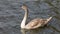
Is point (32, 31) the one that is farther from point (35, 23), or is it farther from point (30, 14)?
point (30, 14)

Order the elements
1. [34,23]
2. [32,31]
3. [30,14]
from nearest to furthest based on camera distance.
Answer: [32,31] → [34,23] → [30,14]

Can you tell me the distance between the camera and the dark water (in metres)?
12.7

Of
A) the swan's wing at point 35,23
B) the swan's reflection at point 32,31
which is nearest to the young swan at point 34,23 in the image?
the swan's wing at point 35,23

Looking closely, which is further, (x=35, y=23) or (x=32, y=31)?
(x=35, y=23)

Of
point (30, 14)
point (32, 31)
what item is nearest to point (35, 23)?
point (32, 31)

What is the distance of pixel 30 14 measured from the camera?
14289mm

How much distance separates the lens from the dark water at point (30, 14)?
41.6ft

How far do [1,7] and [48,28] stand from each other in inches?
122

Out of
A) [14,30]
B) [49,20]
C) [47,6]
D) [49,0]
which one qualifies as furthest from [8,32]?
[49,0]

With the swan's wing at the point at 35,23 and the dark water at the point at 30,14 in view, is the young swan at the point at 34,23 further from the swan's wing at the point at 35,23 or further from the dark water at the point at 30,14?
the dark water at the point at 30,14

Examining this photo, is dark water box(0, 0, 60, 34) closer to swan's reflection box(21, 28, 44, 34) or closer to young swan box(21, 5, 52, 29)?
swan's reflection box(21, 28, 44, 34)

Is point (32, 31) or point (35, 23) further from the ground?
point (35, 23)

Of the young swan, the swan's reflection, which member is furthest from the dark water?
the young swan

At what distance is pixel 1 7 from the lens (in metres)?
14.9
